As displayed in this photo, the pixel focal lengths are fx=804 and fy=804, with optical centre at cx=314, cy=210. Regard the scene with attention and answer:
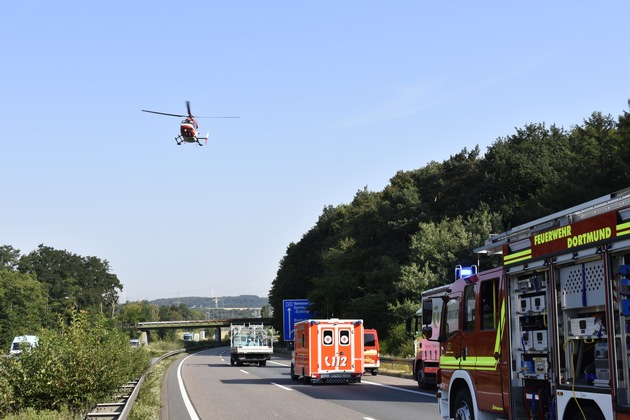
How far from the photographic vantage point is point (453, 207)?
66250 mm

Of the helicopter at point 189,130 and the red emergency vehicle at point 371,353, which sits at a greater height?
the helicopter at point 189,130

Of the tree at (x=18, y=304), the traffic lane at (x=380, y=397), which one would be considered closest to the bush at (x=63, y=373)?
the traffic lane at (x=380, y=397)

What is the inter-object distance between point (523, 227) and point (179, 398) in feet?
49.6

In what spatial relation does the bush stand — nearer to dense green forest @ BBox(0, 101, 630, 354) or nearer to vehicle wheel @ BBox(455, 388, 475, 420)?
vehicle wheel @ BBox(455, 388, 475, 420)

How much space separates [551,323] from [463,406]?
3249 mm

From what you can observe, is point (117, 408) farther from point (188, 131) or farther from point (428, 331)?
point (188, 131)

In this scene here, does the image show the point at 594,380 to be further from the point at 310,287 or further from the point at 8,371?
the point at 310,287

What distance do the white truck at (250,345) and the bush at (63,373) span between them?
102 ft

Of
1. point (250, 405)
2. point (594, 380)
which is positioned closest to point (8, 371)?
point (250, 405)

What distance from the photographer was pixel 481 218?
56.2m

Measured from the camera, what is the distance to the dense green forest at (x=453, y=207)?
150 ft

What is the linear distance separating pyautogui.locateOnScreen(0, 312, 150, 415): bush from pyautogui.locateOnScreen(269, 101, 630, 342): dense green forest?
2963 centimetres

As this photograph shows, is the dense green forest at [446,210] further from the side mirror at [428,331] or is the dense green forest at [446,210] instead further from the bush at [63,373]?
the side mirror at [428,331]

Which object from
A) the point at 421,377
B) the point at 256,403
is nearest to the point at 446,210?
the point at 421,377
